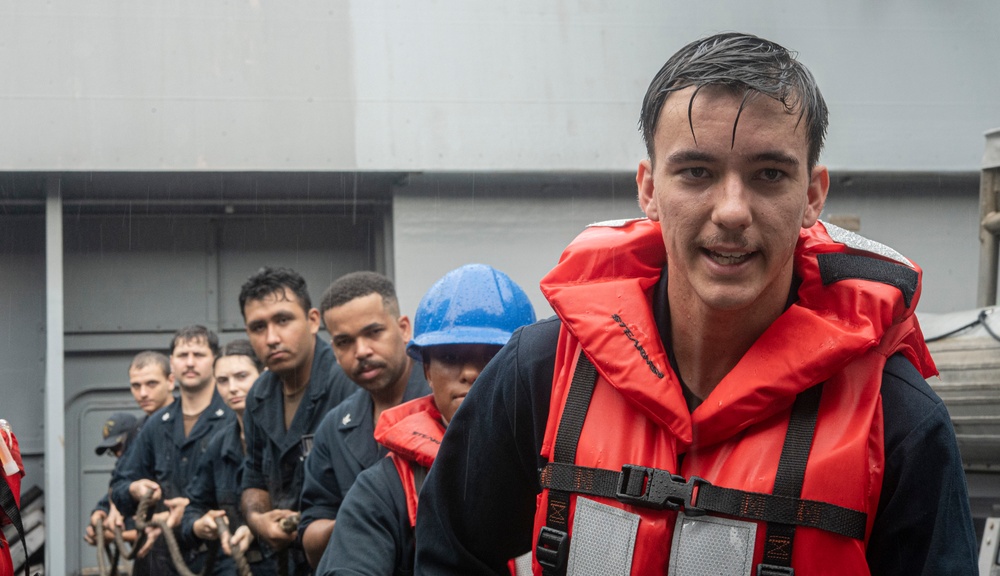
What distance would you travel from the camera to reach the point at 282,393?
217 inches

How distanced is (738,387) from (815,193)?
1.23 feet

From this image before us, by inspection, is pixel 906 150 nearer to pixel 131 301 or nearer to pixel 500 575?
pixel 131 301

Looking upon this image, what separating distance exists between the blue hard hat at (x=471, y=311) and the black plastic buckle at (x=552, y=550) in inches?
59.7

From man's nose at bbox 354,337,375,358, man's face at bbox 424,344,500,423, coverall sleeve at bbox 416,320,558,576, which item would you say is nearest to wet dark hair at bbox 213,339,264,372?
man's nose at bbox 354,337,375,358

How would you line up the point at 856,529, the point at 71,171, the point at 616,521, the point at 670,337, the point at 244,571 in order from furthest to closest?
1. the point at 71,171
2. the point at 244,571
3. the point at 670,337
4. the point at 616,521
5. the point at 856,529

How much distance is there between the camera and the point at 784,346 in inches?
71.5

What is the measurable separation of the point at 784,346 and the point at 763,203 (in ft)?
0.78

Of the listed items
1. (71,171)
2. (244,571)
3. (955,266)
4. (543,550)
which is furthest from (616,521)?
(955,266)

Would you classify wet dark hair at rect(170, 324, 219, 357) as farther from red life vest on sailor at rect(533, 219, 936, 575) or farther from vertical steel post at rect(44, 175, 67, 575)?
red life vest on sailor at rect(533, 219, 936, 575)

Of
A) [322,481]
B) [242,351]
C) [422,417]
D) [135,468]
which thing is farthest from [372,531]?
[135,468]

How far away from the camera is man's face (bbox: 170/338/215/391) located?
7.86 m

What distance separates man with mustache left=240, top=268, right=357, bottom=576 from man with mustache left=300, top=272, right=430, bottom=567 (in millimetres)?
831

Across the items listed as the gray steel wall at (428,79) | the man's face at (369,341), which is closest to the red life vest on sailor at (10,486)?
the man's face at (369,341)

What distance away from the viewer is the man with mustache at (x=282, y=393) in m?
5.22
